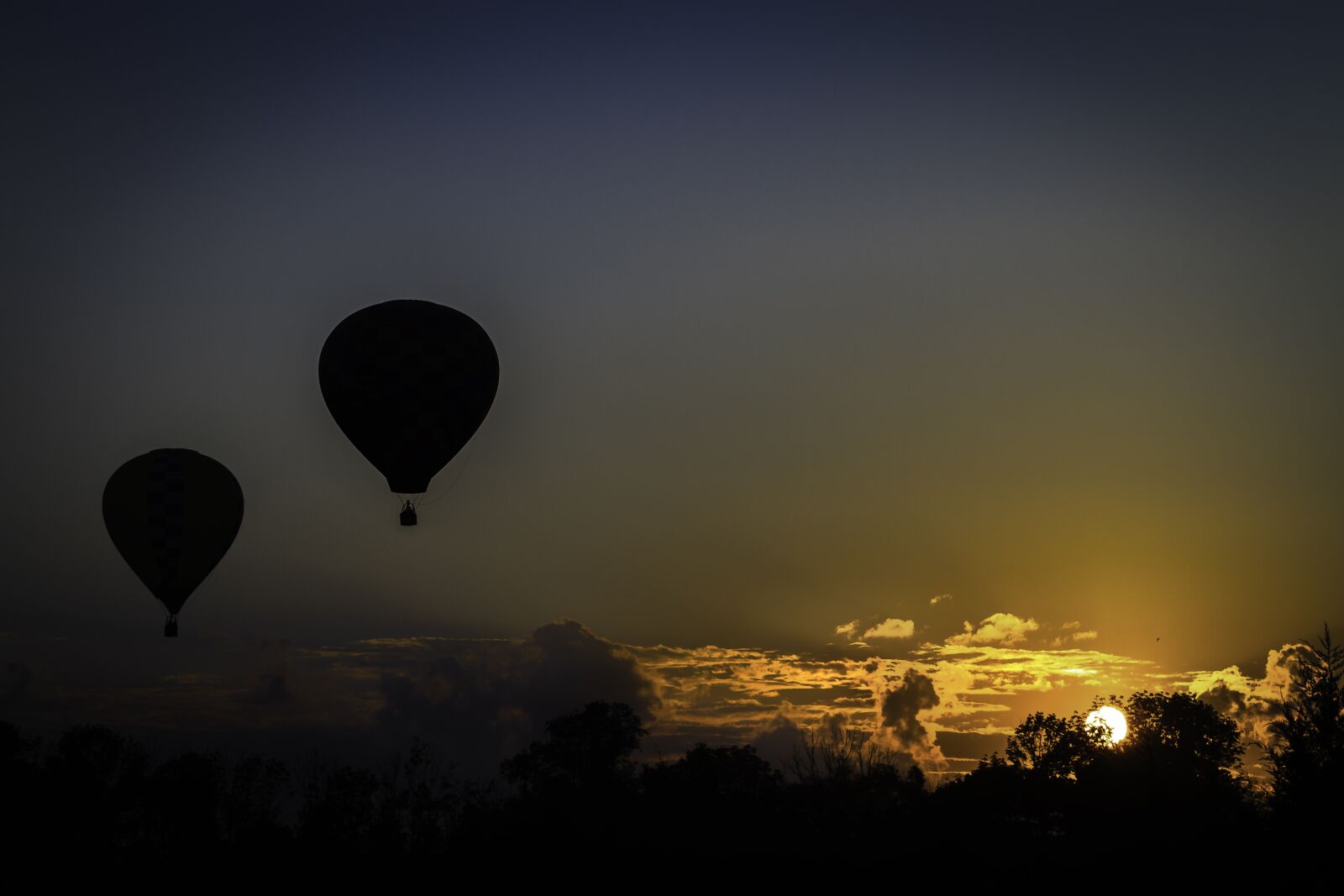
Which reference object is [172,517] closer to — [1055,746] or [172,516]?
[172,516]

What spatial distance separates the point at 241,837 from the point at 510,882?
21179 millimetres

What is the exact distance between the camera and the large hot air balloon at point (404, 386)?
4922 centimetres

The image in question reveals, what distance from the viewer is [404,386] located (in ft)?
162

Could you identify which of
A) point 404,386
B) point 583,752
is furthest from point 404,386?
point 583,752

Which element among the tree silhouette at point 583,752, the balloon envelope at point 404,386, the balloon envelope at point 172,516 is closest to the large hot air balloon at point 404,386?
the balloon envelope at point 404,386

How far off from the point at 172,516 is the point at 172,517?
49mm

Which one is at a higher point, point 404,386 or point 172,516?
point 404,386

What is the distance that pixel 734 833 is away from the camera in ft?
248

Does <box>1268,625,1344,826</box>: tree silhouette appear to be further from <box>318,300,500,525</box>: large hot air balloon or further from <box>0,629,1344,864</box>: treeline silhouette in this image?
<box>318,300,500,525</box>: large hot air balloon

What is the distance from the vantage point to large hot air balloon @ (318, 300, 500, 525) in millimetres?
49219

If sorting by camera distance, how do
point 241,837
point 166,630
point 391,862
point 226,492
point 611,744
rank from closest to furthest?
point 166,630, point 226,492, point 391,862, point 241,837, point 611,744

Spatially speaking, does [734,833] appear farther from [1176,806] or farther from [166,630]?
[166,630]

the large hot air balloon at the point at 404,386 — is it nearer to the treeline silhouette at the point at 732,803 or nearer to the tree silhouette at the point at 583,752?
the treeline silhouette at the point at 732,803

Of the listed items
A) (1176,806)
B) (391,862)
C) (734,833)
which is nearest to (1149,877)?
(1176,806)
